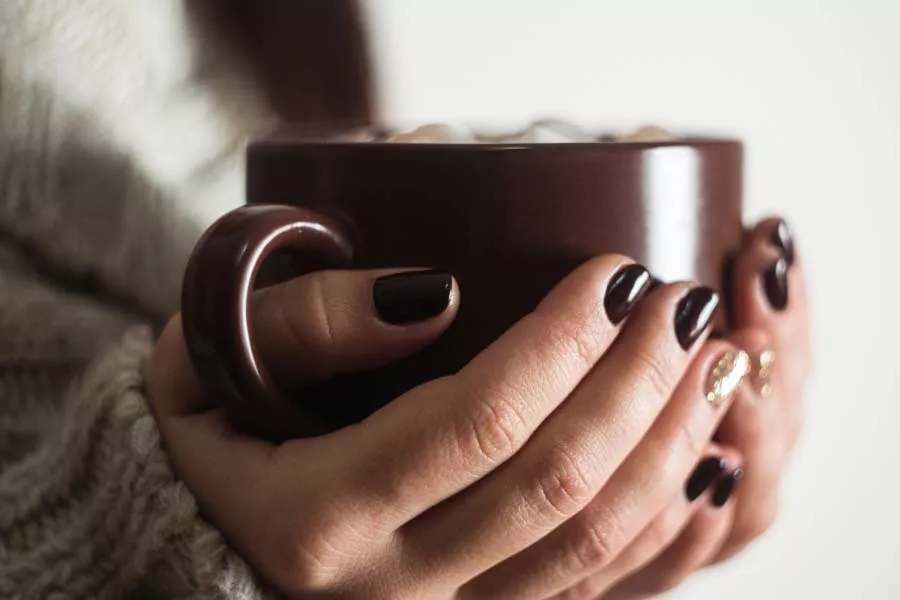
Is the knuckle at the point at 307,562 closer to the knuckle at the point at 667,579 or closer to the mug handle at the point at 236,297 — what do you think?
the mug handle at the point at 236,297

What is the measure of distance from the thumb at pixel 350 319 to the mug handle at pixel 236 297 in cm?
2

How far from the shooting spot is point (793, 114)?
64 cm

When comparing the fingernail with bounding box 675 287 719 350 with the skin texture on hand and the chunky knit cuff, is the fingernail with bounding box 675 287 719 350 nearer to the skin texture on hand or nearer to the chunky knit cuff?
the skin texture on hand

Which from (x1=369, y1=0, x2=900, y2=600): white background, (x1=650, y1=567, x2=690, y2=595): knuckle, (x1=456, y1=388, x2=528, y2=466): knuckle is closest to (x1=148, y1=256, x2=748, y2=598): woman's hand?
(x1=456, y1=388, x2=528, y2=466): knuckle

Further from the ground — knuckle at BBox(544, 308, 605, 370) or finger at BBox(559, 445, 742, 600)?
knuckle at BBox(544, 308, 605, 370)

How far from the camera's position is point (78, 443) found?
16.0 inches

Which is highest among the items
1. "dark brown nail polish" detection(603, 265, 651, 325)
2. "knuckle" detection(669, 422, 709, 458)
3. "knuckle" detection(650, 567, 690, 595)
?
"dark brown nail polish" detection(603, 265, 651, 325)

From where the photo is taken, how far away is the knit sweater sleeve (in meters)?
0.36

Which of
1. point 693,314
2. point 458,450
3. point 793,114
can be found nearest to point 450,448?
point 458,450

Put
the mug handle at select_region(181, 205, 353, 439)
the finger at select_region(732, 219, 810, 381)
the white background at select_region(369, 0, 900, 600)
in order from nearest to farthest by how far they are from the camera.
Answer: the mug handle at select_region(181, 205, 353, 439)
the finger at select_region(732, 219, 810, 381)
the white background at select_region(369, 0, 900, 600)

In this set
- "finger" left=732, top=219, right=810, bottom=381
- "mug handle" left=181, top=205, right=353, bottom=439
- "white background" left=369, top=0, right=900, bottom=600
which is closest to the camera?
"mug handle" left=181, top=205, right=353, bottom=439

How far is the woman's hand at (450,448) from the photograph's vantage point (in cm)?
32

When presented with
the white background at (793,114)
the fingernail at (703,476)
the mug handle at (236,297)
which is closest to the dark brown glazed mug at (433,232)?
the mug handle at (236,297)

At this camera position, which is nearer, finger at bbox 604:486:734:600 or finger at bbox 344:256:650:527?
finger at bbox 344:256:650:527
